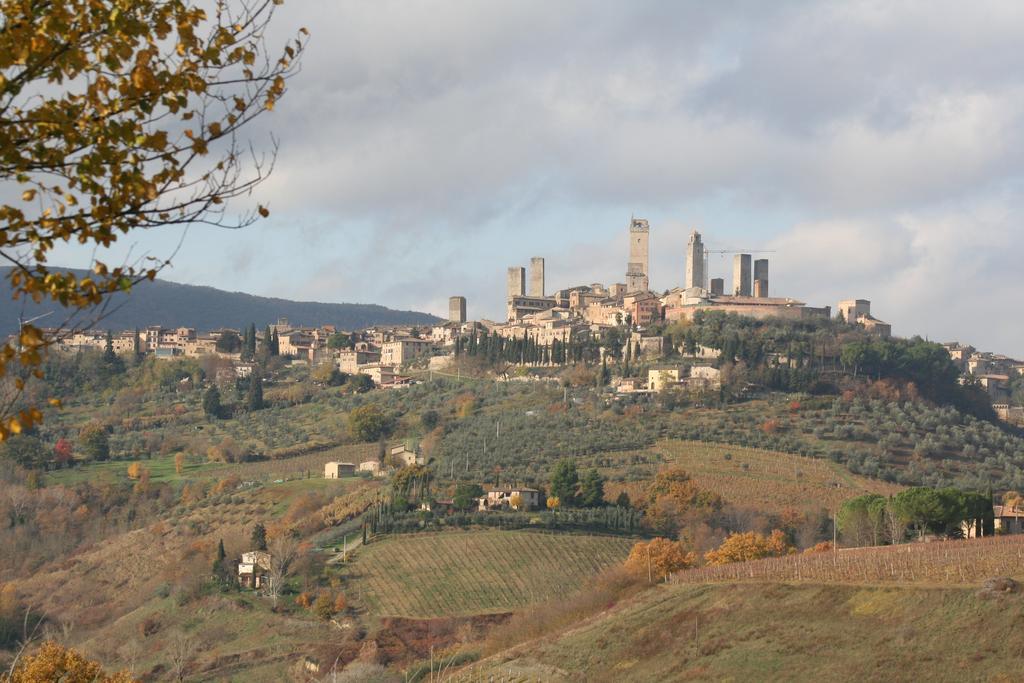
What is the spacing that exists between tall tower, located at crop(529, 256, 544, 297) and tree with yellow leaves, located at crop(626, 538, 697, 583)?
89909 mm

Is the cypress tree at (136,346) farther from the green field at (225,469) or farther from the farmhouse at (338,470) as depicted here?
the farmhouse at (338,470)

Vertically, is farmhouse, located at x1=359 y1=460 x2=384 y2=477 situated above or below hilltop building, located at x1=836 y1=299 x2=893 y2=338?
below

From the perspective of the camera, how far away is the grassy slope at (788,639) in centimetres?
3981

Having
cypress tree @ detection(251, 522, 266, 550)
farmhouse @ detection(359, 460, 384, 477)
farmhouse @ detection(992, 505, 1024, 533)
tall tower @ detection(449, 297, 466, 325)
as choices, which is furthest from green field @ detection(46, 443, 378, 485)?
tall tower @ detection(449, 297, 466, 325)

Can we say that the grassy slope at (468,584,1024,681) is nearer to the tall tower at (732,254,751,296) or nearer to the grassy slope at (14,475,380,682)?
the grassy slope at (14,475,380,682)

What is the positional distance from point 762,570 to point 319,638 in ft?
63.9

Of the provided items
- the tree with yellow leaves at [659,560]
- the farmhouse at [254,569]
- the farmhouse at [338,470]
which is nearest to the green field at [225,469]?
the farmhouse at [338,470]

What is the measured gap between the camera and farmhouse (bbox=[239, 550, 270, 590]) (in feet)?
234

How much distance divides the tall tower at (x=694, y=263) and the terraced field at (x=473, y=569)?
67.6m

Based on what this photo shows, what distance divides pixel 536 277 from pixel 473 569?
86.9 m

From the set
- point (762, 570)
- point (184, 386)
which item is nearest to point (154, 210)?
point (762, 570)

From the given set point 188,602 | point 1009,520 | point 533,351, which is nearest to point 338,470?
point 188,602

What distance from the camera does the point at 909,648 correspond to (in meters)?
40.8

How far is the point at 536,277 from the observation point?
155 metres
